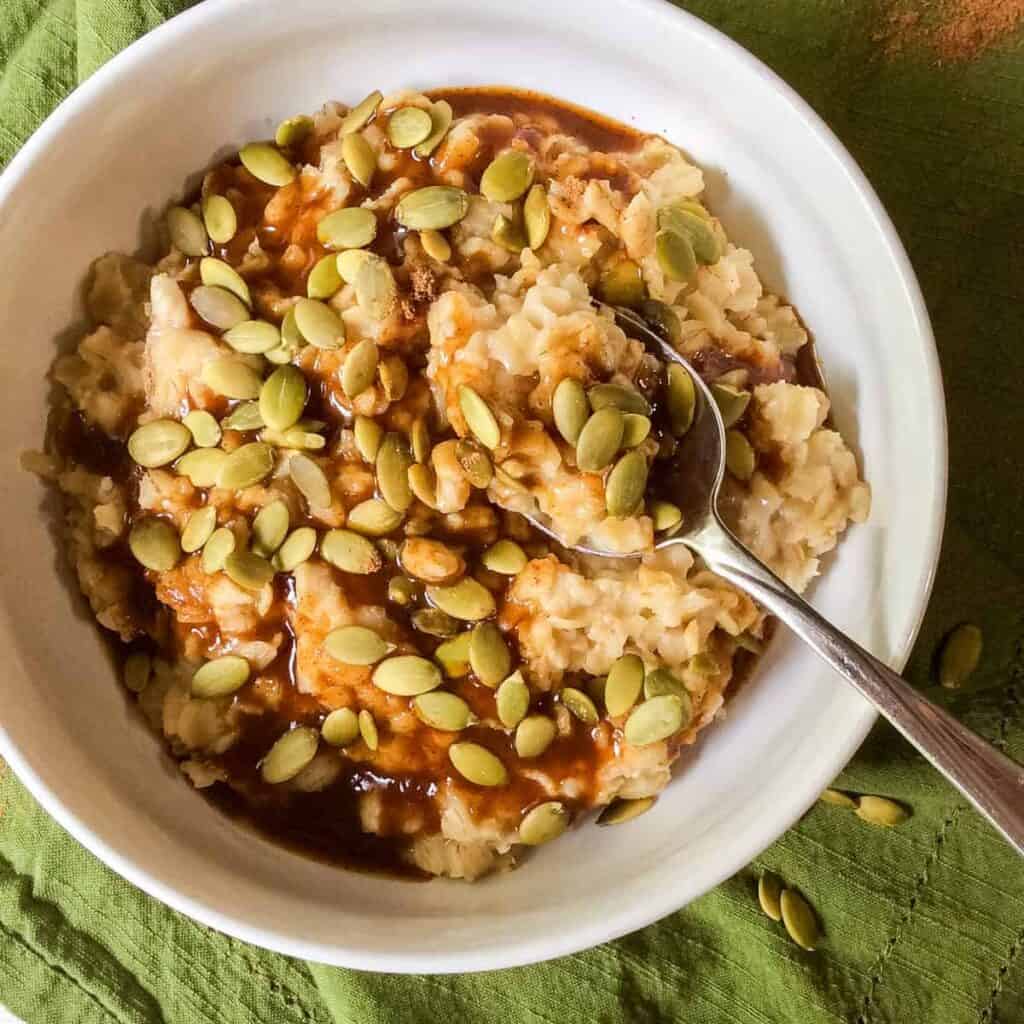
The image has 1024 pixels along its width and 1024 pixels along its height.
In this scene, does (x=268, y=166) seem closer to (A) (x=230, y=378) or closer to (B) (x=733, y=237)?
(A) (x=230, y=378)

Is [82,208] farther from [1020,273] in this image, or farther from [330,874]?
[1020,273]

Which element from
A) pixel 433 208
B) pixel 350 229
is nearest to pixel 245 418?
pixel 350 229

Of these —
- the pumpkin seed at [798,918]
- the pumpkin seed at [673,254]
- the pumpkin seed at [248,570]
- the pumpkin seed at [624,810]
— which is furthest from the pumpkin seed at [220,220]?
the pumpkin seed at [798,918]

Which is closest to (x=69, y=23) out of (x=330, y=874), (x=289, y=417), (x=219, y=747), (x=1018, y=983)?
(x=289, y=417)

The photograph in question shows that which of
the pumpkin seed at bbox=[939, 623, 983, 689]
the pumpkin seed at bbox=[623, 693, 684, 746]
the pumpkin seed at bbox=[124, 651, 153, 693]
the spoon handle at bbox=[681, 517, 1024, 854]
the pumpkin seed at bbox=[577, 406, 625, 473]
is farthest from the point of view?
the pumpkin seed at bbox=[939, 623, 983, 689]

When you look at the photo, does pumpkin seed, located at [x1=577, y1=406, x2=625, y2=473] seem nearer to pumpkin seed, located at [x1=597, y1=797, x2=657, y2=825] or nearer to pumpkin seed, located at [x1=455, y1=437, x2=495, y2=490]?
pumpkin seed, located at [x1=455, y1=437, x2=495, y2=490]

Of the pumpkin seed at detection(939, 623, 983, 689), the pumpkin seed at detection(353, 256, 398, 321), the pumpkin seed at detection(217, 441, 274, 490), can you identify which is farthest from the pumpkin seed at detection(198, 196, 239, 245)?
the pumpkin seed at detection(939, 623, 983, 689)
